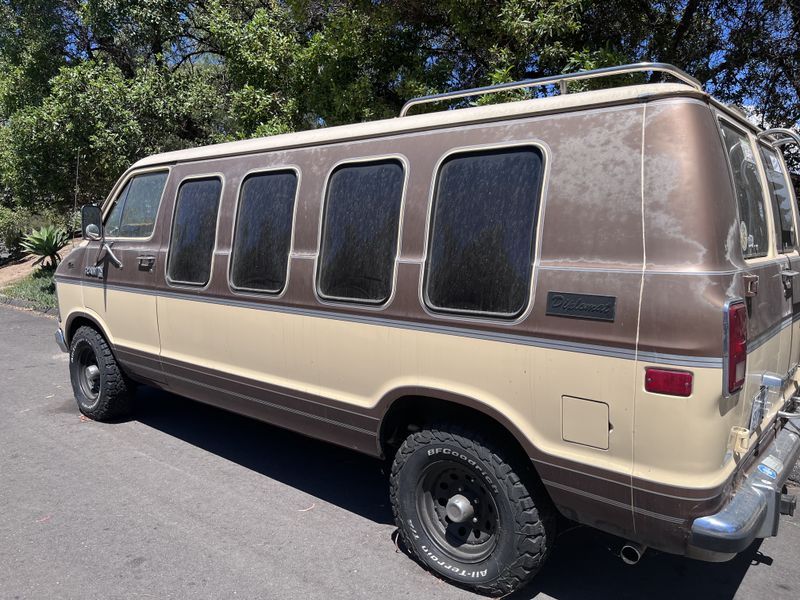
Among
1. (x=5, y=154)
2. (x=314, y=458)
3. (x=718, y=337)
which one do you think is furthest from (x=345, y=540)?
(x=5, y=154)

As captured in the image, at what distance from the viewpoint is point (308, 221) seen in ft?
12.5

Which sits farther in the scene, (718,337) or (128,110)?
(128,110)

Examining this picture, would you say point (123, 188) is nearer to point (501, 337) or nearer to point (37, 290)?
point (501, 337)

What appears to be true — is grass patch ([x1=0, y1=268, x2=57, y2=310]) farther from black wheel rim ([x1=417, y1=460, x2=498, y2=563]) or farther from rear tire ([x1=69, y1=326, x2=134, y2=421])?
black wheel rim ([x1=417, y1=460, x2=498, y2=563])

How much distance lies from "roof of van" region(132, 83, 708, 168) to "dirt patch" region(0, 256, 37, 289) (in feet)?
47.1

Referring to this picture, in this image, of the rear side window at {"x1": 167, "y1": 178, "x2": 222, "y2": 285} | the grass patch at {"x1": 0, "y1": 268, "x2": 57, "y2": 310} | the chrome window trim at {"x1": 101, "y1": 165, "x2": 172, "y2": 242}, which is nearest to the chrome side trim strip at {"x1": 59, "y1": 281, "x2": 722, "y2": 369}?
the rear side window at {"x1": 167, "y1": 178, "x2": 222, "y2": 285}

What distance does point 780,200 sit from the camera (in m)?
3.80

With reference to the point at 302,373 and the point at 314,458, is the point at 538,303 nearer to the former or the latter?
the point at 302,373

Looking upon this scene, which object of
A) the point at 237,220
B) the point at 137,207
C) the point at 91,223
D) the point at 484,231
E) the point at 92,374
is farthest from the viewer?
the point at 92,374

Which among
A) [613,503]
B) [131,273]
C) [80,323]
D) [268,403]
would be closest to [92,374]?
[80,323]

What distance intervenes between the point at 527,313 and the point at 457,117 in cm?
108

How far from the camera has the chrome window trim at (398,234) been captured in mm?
3339

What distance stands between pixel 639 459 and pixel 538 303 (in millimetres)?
760

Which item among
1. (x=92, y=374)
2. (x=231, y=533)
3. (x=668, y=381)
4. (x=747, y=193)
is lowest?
(x=231, y=533)
